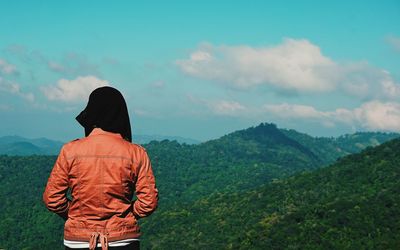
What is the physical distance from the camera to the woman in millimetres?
5207

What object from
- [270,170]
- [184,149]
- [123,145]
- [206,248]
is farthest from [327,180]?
[184,149]

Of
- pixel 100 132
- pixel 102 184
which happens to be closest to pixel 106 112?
pixel 100 132

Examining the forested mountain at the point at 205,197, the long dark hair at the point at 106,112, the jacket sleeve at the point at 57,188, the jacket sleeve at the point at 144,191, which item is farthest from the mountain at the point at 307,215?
the jacket sleeve at the point at 57,188

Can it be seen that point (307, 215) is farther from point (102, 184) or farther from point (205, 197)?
point (102, 184)

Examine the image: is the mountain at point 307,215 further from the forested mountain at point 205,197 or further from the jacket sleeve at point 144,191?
the jacket sleeve at point 144,191

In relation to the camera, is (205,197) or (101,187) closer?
(101,187)

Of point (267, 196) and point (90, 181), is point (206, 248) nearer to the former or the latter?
point (267, 196)

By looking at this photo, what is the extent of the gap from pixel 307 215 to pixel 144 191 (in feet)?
195

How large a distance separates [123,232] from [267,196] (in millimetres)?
86227

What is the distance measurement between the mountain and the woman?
46735 mm

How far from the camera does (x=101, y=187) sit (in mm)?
5230

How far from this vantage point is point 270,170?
16662 centimetres

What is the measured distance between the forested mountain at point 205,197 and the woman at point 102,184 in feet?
173

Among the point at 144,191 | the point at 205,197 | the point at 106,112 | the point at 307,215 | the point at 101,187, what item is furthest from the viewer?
the point at 205,197
